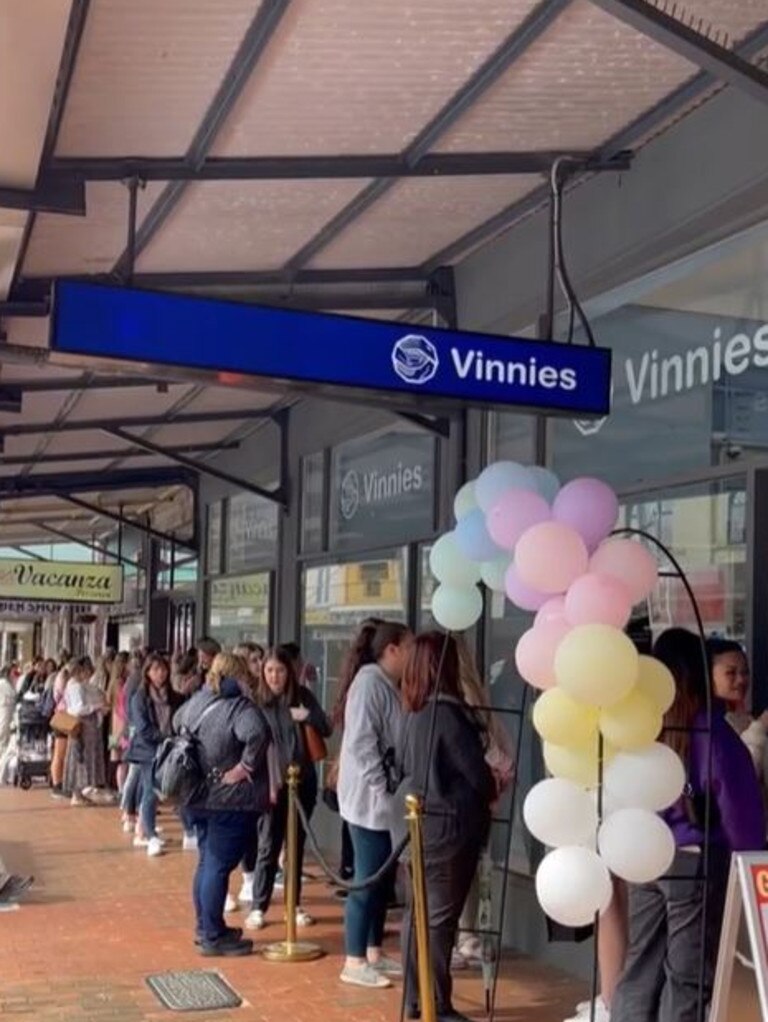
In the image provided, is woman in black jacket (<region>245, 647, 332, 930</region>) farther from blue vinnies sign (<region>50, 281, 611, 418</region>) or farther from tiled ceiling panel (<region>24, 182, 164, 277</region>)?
blue vinnies sign (<region>50, 281, 611, 418</region>)

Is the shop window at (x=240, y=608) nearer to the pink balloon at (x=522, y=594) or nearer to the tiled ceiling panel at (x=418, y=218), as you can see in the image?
the tiled ceiling panel at (x=418, y=218)

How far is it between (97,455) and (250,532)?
208 cm

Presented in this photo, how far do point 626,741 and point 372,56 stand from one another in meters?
2.77

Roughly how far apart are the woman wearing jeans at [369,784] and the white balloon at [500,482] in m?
1.73

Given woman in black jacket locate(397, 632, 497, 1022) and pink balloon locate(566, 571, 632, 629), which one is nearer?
pink balloon locate(566, 571, 632, 629)

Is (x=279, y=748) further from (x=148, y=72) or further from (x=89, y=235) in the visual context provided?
(x=148, y=72)

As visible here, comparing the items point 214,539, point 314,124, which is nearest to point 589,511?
point 314,124

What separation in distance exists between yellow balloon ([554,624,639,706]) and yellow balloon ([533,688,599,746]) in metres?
0.16

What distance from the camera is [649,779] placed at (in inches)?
180

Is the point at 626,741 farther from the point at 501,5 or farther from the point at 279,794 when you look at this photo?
the point at 279,794

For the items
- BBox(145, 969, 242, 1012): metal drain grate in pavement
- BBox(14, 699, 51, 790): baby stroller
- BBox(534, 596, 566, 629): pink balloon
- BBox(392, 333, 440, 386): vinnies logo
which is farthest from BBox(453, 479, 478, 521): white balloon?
BBox(14, 699, 51, 790): baby stroller

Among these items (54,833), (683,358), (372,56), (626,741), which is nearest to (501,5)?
(372,56)

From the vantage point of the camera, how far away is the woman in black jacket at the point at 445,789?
610cm

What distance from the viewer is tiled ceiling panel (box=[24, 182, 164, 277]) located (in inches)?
276
